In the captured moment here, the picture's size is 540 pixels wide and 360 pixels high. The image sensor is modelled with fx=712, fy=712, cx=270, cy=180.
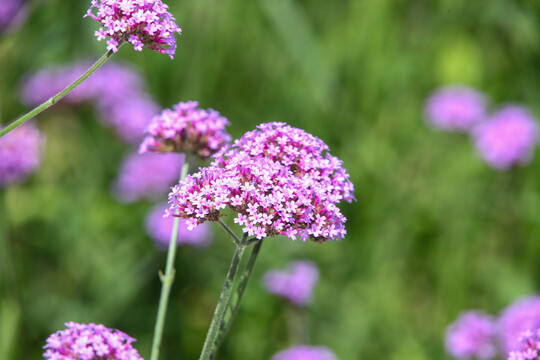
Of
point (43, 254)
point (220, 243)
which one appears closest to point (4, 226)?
point (43, 254)

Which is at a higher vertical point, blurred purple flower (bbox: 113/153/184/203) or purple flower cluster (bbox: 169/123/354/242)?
blurred purple flower (bbox: 113/153/184/203)

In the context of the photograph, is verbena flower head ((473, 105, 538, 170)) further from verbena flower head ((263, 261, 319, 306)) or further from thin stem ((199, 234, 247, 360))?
thin stem ((199, 234, 247, 360))

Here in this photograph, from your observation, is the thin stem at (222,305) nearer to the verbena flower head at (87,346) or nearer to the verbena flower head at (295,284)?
the verbena flower head at (87,346)

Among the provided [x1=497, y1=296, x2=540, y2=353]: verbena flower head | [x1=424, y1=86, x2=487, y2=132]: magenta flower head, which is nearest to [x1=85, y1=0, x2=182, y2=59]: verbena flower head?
[x1=497, y1=296, x2=540, y2=353]: verbena flower head

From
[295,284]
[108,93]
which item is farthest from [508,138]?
[108,93]

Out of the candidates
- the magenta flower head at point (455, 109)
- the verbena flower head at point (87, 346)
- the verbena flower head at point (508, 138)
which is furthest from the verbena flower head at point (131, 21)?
the magenta flower head at point (455, 109)

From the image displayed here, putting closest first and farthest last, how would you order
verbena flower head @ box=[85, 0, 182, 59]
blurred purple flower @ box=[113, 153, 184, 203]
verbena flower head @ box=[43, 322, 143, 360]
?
verbena flower head @ box=[43, 322, 143, 360] → verbena flower head @ box=[85, 0, 182, 59] → blurred purple flower @ box=[113, 153, 184, 203]
